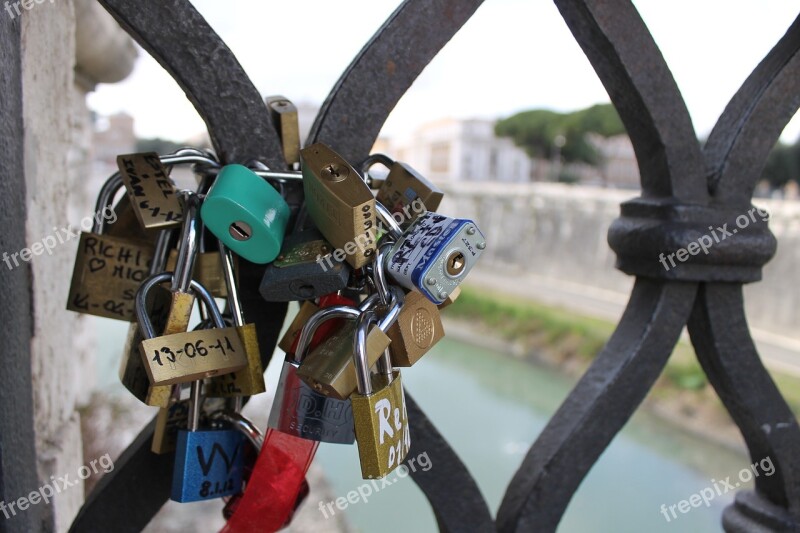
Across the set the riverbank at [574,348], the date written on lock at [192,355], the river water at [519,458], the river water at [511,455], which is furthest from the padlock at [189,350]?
the riverbank at [574,348]

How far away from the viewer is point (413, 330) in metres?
0.33

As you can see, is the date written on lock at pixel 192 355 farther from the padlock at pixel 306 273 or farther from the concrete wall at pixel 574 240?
the concrete wall at pixel 574 240

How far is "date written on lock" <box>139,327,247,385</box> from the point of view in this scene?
31 centimetres

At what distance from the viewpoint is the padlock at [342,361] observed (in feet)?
0.99

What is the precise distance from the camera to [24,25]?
41 cm

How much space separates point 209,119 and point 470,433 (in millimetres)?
3779

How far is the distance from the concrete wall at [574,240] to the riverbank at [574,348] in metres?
0.78

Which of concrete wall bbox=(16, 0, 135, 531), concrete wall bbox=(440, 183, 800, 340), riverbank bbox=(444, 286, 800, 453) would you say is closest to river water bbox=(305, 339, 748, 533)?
riverbank bbox=(444, 286, 800, 453)

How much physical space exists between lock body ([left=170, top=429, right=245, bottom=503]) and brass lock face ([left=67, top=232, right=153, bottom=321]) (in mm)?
→ 77

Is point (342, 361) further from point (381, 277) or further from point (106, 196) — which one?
point (106, 196)

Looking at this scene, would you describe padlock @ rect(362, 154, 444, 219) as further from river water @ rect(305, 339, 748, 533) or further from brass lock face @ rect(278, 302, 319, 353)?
river water @ rect(305, 339, 748, 533)

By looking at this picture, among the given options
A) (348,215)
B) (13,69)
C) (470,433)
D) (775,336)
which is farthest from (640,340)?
(775,336)

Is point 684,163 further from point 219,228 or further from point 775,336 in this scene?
point 775,336

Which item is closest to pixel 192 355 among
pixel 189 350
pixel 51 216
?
pixel 189 350
